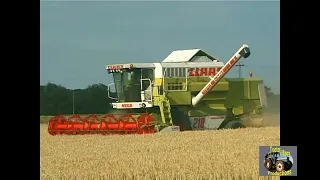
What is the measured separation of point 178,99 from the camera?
1231 centimetres

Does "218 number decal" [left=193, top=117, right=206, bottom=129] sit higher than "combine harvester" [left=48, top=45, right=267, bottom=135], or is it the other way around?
"combine harvester" [left=48, top=45, right=267, bottom=135]

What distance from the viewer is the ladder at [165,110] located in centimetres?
Answer: 1190

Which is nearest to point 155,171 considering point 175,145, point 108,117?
point 175,145

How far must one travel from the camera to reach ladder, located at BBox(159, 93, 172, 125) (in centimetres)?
1190

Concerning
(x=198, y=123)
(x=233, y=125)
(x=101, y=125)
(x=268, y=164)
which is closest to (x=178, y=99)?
(x=198, y=123)

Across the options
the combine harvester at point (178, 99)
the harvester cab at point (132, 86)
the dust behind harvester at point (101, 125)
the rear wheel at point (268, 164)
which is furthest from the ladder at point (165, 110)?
the rear wheel at point (268, 164)

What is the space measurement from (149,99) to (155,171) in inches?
264

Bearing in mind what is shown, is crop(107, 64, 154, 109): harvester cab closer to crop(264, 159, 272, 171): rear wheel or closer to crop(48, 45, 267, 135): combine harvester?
crop(48, 45, 267, 135): combine harvester

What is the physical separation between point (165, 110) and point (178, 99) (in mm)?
496

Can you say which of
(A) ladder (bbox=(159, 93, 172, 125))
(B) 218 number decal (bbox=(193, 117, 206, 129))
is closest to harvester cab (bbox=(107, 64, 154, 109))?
(A) ladder (bbox=(159, 93, 172, 125))

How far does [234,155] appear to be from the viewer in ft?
20.1

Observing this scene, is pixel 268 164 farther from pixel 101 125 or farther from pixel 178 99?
pixel 178 99
